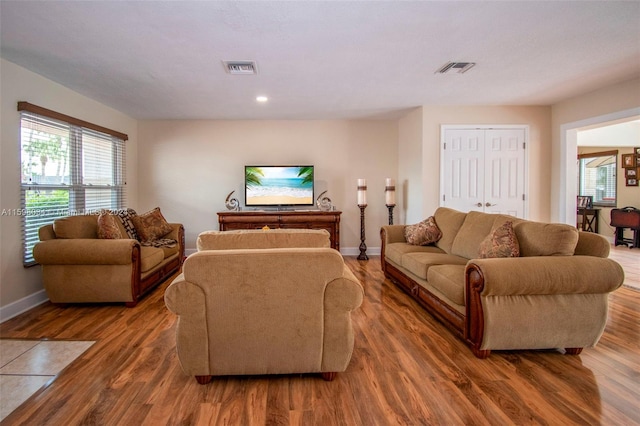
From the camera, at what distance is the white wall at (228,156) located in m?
5.82

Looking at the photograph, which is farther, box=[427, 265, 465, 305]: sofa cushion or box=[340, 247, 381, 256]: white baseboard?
box=[340, 247, 381, 256]: white baseboard

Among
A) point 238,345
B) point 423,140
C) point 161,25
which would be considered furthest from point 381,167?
point 238,345

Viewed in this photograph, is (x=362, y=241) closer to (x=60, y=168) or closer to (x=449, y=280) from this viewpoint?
(x=449, y=280)

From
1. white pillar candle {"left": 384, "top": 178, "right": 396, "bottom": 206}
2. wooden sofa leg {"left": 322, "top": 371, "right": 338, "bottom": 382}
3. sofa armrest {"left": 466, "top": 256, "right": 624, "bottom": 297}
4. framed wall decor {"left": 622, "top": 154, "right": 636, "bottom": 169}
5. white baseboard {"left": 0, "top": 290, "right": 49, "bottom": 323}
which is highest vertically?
framed wall decor {"left": 622, "top": 154, "right": 636, "bottom": 169}

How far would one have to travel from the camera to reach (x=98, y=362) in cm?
228

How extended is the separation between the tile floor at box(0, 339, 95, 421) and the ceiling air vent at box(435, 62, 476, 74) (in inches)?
156

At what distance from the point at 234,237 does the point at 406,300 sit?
2.17m

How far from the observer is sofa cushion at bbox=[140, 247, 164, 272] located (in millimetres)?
3604

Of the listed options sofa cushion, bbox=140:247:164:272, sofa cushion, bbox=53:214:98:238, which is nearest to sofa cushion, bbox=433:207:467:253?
sofa cushion, bbox=140:247:164:272

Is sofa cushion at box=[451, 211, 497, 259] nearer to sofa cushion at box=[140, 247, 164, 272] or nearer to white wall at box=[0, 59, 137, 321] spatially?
sofa cushion at box=[140, 247, 164, 272]

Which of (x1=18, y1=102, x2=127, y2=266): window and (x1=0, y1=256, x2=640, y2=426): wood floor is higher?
(x1=18, y1=102, x2=127, y2=266): window

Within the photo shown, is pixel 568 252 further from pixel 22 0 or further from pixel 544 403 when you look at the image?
pixel 22 0

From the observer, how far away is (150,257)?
3744 mm

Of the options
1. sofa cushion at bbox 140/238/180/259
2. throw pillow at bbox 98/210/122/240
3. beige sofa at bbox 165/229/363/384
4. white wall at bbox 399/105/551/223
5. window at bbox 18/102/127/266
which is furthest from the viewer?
white wall at bbox 399/105/551/223
